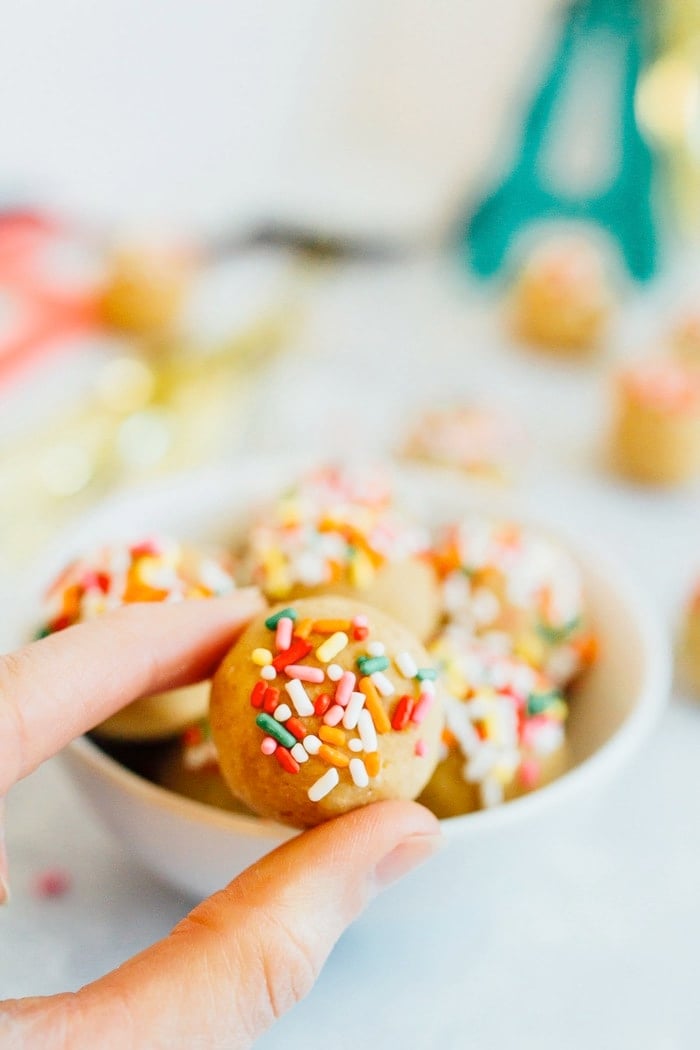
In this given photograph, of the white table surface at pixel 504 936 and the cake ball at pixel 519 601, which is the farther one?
the cake ball at pixel 519 601

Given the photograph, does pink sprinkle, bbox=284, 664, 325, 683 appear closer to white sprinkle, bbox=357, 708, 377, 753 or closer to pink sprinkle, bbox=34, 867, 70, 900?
white sprinkle, bbox=357, 708, 377, 753

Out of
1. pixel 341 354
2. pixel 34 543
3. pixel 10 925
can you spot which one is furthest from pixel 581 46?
pixel 10 925

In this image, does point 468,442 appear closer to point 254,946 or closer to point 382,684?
point 382,684

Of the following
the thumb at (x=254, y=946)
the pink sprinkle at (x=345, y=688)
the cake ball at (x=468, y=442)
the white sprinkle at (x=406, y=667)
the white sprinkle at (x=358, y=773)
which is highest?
the cake ball at (x=468, y=442)

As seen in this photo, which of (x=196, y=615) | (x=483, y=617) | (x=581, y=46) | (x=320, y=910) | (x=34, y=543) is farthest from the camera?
(x=581, y=46)

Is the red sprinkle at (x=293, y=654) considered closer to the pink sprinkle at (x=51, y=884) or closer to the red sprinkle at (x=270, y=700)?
the red sprinkle at (x=270, y=700)

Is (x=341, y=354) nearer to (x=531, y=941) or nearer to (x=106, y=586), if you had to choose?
(x=106, y=586)

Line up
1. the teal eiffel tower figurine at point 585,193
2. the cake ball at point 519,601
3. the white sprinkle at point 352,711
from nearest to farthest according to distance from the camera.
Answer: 1. the white sprinkle at point 352,711
2. the cake ball at point 519,601
3. the teal eiffel tower figurine at point 585,193

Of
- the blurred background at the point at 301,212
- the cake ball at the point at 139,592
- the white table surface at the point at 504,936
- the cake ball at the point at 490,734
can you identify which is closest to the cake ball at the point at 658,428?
the blurred background at the point at 301,212
